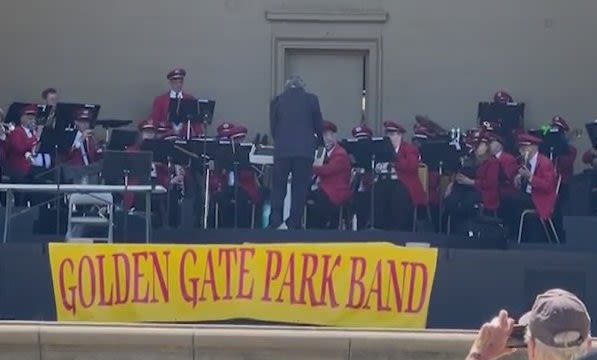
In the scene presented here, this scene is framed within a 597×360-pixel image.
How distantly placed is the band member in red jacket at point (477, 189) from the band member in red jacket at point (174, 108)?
Answer: 283cm

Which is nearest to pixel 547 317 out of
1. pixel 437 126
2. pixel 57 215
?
pixel 57 215

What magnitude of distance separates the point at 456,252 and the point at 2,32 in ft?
29.1

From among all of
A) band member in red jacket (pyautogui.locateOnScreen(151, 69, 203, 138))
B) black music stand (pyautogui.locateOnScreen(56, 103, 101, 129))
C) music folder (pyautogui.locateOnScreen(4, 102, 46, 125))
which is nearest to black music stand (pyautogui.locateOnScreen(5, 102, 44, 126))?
music folder (pyautogui.locateOnScreen(4, 102, 46, 125))

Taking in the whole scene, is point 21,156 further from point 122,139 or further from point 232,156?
→ point 232,156

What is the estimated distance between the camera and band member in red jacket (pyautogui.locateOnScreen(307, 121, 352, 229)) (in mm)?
16625

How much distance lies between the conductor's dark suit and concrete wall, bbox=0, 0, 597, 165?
420 centimetres

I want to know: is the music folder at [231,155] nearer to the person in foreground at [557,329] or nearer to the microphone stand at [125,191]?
the microphone stand at [125,191]

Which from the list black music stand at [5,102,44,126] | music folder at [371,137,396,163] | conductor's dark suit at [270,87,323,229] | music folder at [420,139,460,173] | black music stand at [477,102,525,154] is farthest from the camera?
black music stand at [477,102,525,154]

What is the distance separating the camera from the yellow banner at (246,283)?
12.4 metres

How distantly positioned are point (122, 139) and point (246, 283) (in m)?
4.79

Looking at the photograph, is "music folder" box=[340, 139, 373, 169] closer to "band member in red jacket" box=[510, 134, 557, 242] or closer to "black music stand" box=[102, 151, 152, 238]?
"band member in red jacket" box=[510, 134, 557, 242]

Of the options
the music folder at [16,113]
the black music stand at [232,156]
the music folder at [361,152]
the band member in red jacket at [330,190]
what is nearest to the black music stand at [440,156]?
the music folder at [361,152]

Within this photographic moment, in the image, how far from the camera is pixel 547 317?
167 inches

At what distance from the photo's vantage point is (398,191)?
659 inches
